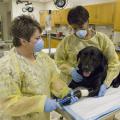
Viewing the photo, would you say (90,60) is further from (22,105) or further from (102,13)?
(102,13)

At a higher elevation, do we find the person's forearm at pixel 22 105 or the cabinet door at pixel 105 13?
the cabinet door at pixel 105 13

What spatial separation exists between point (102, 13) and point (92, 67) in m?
3.84

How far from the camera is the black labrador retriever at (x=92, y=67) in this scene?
1.49 m

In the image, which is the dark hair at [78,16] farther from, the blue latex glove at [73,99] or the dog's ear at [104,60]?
the blue latex glove at [73,99]

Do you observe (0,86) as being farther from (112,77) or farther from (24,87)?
(112,77)

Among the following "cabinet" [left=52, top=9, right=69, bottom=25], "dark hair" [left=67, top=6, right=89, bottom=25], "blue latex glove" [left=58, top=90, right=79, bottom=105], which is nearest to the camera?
"blue latex glove" [left=58, top=90, right=79, bottom=105]

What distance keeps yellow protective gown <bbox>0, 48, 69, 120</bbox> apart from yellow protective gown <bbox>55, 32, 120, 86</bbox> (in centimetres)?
48

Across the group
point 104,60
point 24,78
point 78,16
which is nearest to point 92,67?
point 104,60

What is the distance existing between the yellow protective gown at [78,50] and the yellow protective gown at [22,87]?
0.48 metres

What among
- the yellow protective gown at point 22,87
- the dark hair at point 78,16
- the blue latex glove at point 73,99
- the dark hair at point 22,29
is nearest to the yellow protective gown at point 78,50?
the dark hair at point 78,16

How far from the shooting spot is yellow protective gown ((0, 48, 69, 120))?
3.37ft

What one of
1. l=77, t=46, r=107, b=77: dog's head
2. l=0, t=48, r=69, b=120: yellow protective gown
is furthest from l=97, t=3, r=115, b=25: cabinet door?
l=0, t=48, r=69, b=120: yellow protective gown

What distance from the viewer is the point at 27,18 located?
113 centimetres

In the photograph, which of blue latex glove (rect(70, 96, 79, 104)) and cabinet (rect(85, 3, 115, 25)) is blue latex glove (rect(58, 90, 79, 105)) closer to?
blue latex glove (rect(70, 96, 79, 104))
